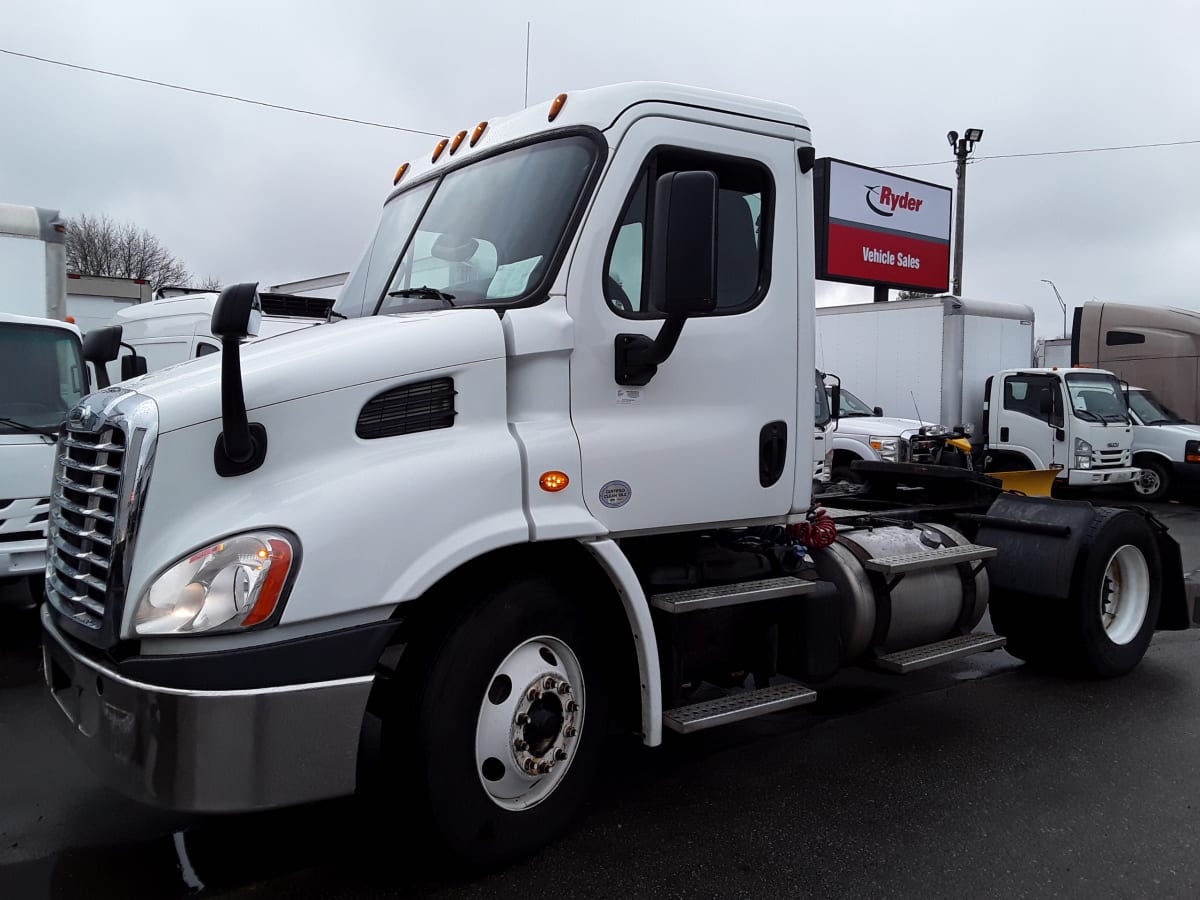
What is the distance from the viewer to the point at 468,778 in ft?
10.6

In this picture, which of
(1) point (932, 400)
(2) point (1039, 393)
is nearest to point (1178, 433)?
(2) point (1039, 393)

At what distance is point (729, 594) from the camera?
3.87m

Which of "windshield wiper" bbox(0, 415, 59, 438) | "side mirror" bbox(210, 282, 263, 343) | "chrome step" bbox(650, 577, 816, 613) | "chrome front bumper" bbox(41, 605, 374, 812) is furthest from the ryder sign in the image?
"chrome front bumper" bbox(41, 605, 374, 812)

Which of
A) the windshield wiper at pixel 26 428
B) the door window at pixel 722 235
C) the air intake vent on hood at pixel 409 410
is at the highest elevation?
the door window at pixel 722 235

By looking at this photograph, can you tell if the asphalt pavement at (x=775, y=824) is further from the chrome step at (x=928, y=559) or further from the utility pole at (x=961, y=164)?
the utility pole at (x=961, y=164)

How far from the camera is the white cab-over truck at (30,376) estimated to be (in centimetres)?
656

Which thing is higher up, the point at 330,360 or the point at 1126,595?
the point at 330,360

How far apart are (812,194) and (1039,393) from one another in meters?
12.5

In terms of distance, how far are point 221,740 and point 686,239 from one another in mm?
2150

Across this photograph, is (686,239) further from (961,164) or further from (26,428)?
(961,164)

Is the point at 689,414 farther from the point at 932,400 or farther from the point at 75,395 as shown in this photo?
the point at 932,400

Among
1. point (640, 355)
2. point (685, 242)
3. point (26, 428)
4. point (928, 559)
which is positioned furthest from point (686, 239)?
point (26, 428)

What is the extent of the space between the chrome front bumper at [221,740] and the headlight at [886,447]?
11.6 metres

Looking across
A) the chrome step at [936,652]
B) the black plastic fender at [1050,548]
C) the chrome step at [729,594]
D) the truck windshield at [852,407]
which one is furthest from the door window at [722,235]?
the truck windshield at [852,407]
